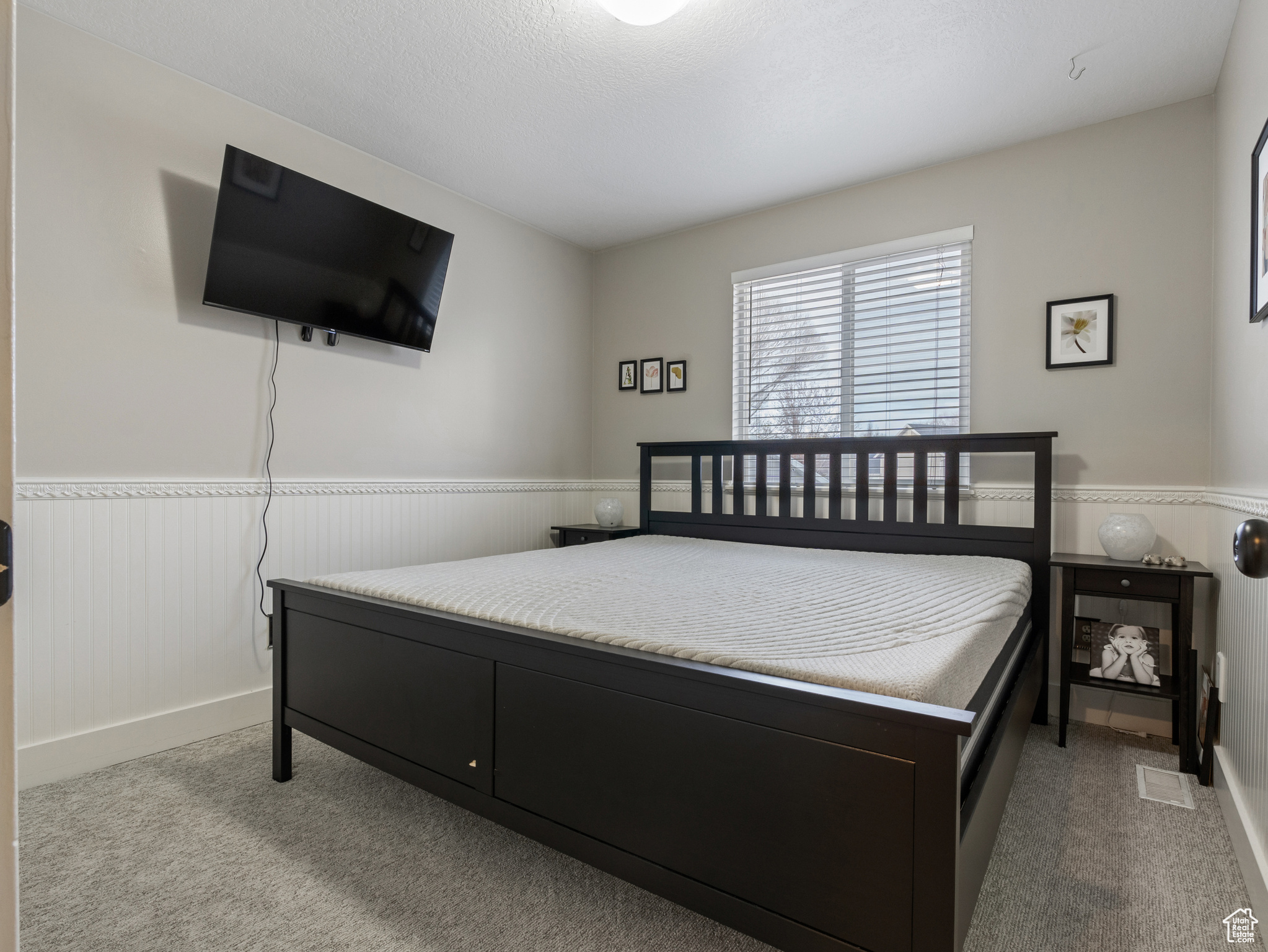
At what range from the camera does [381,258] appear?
287 centimetres

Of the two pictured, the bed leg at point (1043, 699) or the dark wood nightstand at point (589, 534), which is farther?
the dark wood nightstand at point (589, 534)

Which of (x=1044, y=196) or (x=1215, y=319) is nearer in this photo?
(x=1215, y=319)

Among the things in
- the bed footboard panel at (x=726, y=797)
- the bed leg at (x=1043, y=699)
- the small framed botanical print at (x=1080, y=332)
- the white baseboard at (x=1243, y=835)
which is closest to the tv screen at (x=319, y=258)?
the bed footboard panel at (x=726, y=797)

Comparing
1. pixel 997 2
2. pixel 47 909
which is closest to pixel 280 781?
pixel 47 909

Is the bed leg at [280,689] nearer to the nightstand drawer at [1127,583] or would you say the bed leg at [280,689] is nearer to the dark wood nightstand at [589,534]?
the dark wood nightstand at [589,534]

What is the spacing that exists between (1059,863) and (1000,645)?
0.60 metres

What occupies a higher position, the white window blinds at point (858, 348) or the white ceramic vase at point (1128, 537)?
the white window blinds at point (858, 348)

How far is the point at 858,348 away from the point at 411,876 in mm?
2993

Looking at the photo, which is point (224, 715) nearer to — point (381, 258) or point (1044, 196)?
point (381, 258)

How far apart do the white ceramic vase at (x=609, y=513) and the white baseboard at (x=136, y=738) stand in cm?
194

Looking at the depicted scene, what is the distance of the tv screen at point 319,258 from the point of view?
93.3 inches

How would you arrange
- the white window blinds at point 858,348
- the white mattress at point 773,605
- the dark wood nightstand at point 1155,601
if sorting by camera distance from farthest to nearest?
the white window blinds at point 858,348 < the dark wood nightstand at point 1155,601 < the white mattress at point 773,605

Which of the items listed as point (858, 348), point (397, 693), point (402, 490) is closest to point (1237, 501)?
point (858, 348)

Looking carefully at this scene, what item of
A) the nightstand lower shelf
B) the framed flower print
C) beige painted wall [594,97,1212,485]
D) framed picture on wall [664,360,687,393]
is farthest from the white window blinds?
the nightstand lower shelf
